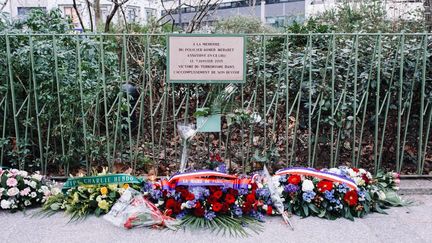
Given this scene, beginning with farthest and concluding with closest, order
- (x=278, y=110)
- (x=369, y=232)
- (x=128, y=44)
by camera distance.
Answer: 1. (x=128, y=44)
2. (x=278, y=110)
3. (x=369, y=232)

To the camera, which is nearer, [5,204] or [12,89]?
[5,204]

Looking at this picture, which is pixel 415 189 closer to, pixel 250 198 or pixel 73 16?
pixel 250 198

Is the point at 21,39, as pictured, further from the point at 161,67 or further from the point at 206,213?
the point at 206,213

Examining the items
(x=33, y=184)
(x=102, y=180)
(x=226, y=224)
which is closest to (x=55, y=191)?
(x=33, y=184)

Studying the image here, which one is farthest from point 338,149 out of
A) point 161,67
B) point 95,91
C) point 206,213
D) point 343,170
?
point 95,91

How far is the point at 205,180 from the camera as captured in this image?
361 centimetres

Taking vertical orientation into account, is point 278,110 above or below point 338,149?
above

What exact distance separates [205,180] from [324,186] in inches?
40.6

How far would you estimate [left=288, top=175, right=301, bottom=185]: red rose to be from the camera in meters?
3.69

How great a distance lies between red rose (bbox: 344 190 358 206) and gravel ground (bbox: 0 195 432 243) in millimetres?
153

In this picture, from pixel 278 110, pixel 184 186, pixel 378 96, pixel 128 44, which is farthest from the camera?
pixel 128 44

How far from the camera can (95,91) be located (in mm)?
4262

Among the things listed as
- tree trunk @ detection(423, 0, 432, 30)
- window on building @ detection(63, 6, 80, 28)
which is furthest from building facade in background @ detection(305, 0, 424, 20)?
window on building @ detection(63, 6, 80, 28)

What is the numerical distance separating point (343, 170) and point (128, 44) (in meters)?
2.72
